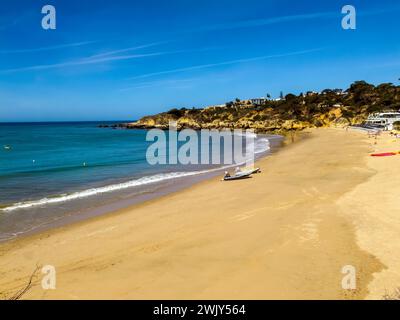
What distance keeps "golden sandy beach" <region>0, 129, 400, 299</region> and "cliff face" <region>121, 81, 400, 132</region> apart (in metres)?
74.3

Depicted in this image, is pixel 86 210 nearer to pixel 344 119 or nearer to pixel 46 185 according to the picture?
pixel 46 185

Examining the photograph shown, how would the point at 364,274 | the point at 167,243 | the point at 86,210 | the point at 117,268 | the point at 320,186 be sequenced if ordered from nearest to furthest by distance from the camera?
the point at 364,274 < the point at 117,268 < the point at 167,243 < the point at 86,210 < the point at 320,186

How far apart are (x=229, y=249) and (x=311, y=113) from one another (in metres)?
98.2

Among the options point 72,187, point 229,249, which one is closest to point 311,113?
point 72,187

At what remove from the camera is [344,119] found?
283ft

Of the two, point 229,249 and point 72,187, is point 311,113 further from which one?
point 229,249

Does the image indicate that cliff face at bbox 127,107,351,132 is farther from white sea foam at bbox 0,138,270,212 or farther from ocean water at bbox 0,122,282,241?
white sea foam at bbox 0,138,270,212

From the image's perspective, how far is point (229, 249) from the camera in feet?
33.3

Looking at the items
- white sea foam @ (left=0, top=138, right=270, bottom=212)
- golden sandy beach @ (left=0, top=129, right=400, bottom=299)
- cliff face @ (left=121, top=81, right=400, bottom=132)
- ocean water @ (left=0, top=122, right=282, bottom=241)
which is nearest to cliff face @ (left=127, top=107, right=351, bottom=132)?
cliff face @ (left=121, top=81, right=400, bottom=132)

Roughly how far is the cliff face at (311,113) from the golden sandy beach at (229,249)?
7430 cm

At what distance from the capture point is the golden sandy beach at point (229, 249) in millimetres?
7820

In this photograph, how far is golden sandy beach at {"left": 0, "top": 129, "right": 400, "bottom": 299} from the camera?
7.82m
